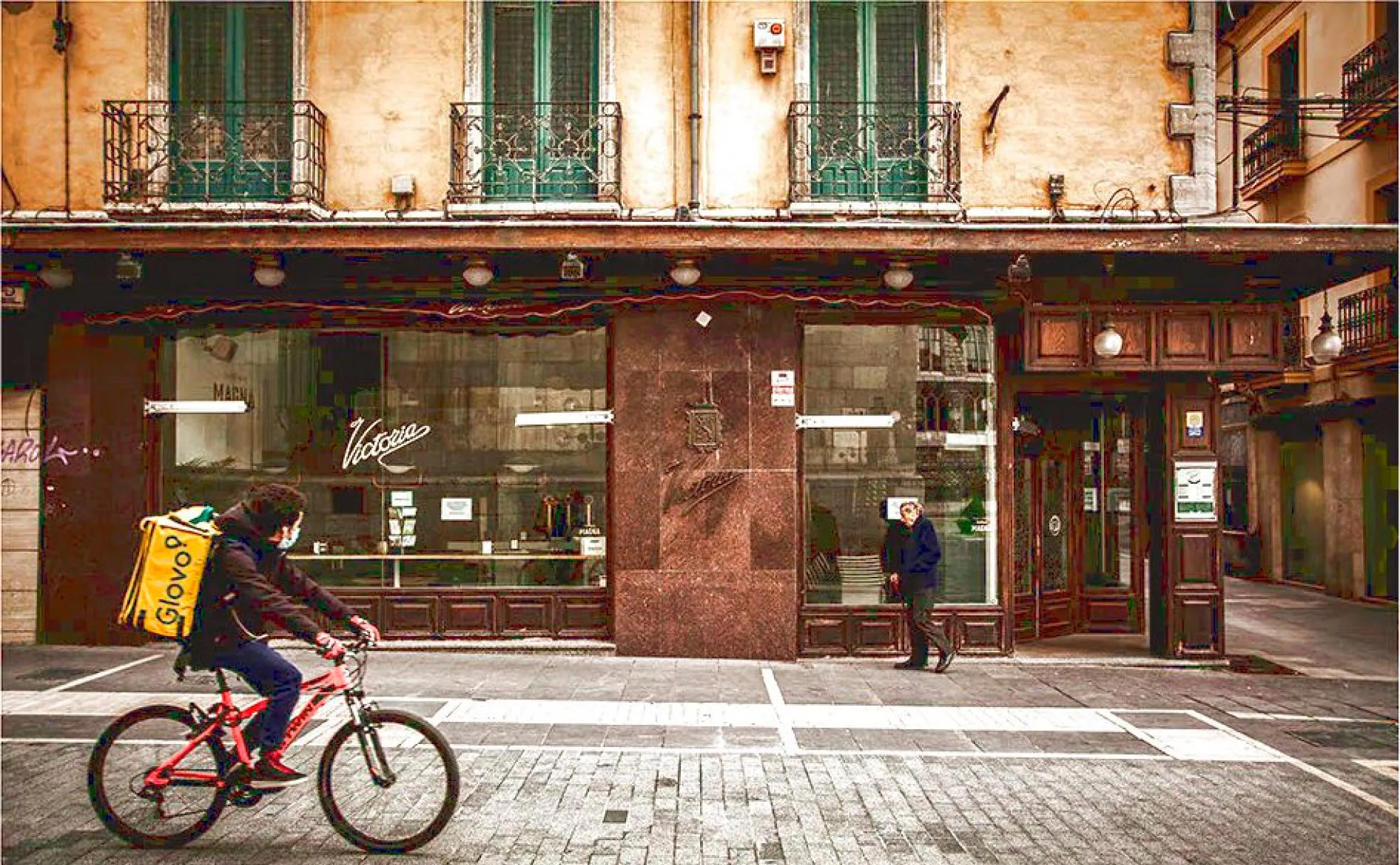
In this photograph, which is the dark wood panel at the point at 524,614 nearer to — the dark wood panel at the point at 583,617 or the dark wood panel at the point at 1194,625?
the dark wood panel at the point at 583,617

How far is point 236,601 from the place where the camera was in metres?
5.58

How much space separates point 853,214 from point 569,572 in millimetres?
4854

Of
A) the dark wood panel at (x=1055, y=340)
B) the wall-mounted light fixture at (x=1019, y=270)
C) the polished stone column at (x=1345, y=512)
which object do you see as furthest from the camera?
the polished stone column at (x=1345, y=512)

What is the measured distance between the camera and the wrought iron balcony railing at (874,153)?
1165 centimetres

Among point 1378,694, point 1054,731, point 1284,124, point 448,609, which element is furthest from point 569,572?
point 1284,124

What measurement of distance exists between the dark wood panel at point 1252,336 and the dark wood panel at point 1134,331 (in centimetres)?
79

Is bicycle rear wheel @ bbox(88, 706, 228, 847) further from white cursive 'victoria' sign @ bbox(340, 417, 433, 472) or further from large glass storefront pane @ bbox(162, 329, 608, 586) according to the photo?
white cursive 'victoria' sign @ bbox(340, 417, 433, 472)

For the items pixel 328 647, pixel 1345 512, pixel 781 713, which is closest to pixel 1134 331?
pixel 781 713

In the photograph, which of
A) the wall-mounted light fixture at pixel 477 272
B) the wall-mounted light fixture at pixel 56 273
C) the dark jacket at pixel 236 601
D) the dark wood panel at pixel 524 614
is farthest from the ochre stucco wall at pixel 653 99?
the dark jacket at pixel 236 601

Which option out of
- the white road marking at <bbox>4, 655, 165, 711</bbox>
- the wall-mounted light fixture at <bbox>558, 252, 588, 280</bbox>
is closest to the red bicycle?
the white road marking at <bbox>4, 655, 165, 711</bbox>

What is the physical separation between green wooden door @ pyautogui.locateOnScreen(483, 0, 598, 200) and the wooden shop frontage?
95 centimetres

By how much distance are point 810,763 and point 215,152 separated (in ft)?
29.2

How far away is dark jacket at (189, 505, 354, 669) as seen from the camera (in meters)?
5.53

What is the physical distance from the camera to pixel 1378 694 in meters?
10.8
